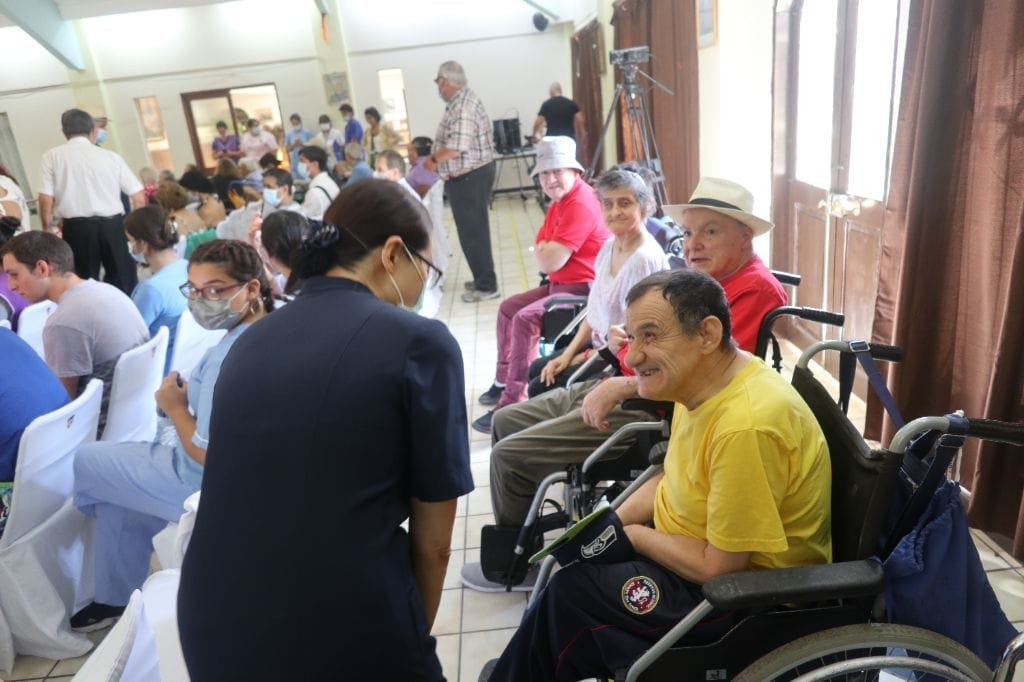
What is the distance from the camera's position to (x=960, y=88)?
2033 millimetres

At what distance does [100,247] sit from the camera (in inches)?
195

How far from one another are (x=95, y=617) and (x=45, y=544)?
300 millimetres

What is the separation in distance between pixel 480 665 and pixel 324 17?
1131cm

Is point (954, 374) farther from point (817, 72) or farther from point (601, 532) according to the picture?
point (817, 72)

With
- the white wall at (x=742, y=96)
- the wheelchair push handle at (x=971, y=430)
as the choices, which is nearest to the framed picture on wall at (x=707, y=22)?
the white wall at (x=742, y=96)

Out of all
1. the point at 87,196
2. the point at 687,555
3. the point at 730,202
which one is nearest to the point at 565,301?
the point at 730,202

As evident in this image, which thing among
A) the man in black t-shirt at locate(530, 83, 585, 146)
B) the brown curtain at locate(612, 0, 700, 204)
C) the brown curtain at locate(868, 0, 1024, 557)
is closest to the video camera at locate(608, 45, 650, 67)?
the brown curtain at locate(612, 0, 700, 204)

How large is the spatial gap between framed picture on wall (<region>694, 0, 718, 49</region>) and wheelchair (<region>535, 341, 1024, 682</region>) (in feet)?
11.7

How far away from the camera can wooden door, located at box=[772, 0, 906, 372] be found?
9.40 ft

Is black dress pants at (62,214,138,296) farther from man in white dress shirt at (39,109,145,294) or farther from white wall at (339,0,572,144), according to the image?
white wall at (339,0,572,144)

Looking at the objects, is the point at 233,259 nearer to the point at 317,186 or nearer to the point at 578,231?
the point at 578,231

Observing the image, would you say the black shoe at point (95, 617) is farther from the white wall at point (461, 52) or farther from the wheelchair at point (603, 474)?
the white wall at point (461, 52)

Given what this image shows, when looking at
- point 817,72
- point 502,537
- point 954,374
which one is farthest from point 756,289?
point 817,72

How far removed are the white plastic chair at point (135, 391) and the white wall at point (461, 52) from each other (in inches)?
391
